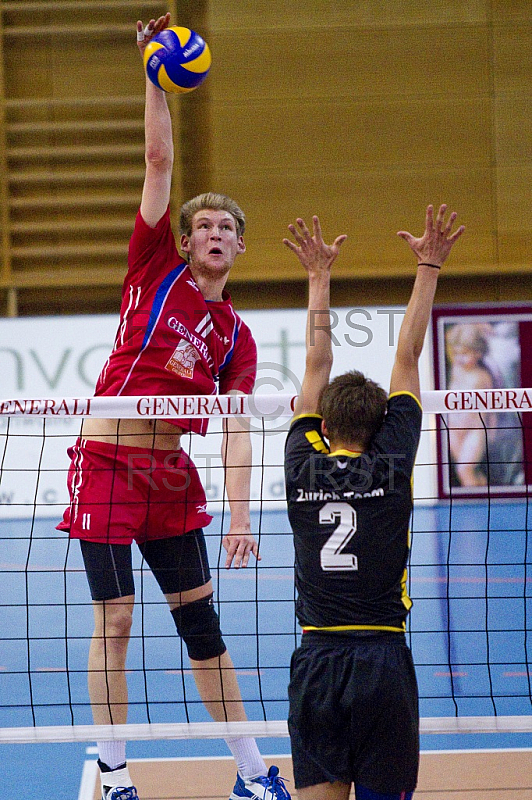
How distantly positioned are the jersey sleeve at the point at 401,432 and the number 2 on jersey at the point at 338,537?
16cm

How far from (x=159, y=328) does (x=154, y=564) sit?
79cm

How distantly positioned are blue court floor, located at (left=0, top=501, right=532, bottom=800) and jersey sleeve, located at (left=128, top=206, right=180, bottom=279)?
0.99 metres

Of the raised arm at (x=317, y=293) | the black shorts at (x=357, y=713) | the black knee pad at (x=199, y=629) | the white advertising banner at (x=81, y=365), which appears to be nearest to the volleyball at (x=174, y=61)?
the raised arm at (x=317, y=293)

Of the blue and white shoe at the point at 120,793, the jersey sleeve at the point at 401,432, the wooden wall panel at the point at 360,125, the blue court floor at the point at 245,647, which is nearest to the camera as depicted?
the jersey sleeve at the point at 401,432

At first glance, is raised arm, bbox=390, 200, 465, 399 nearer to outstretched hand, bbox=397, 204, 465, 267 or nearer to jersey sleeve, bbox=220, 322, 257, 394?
outstretched hand, bbox=397, 204, 465, 267

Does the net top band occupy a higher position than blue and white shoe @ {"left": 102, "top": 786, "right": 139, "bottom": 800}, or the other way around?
the net top band

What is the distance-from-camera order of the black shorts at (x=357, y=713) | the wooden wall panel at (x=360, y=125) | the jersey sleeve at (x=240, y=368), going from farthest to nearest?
the wooden wall panel at (x=360, y=125)
the jersey sleeve at (x=240, y=368)
the black shorts at (x=357, y=713)

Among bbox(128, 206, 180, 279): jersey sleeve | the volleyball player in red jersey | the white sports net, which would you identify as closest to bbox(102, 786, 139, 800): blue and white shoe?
the volleyball player in red jersey

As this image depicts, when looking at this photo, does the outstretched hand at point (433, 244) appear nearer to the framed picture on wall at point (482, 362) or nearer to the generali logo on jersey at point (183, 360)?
the generali logo on jersey at point (183, 360)

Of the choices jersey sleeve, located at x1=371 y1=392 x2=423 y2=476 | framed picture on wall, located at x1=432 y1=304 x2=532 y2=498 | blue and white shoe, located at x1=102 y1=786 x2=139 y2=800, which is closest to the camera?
jersey sleeve, located at x1=371 y1=392 x2=423 y2=476

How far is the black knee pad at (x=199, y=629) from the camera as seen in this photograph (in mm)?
2881

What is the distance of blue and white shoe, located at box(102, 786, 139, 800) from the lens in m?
2.71

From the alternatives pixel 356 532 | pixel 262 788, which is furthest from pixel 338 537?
pixel 262 788

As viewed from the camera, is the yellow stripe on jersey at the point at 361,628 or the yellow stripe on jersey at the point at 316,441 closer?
the yellow stripe on jersey at the point at 361,628
